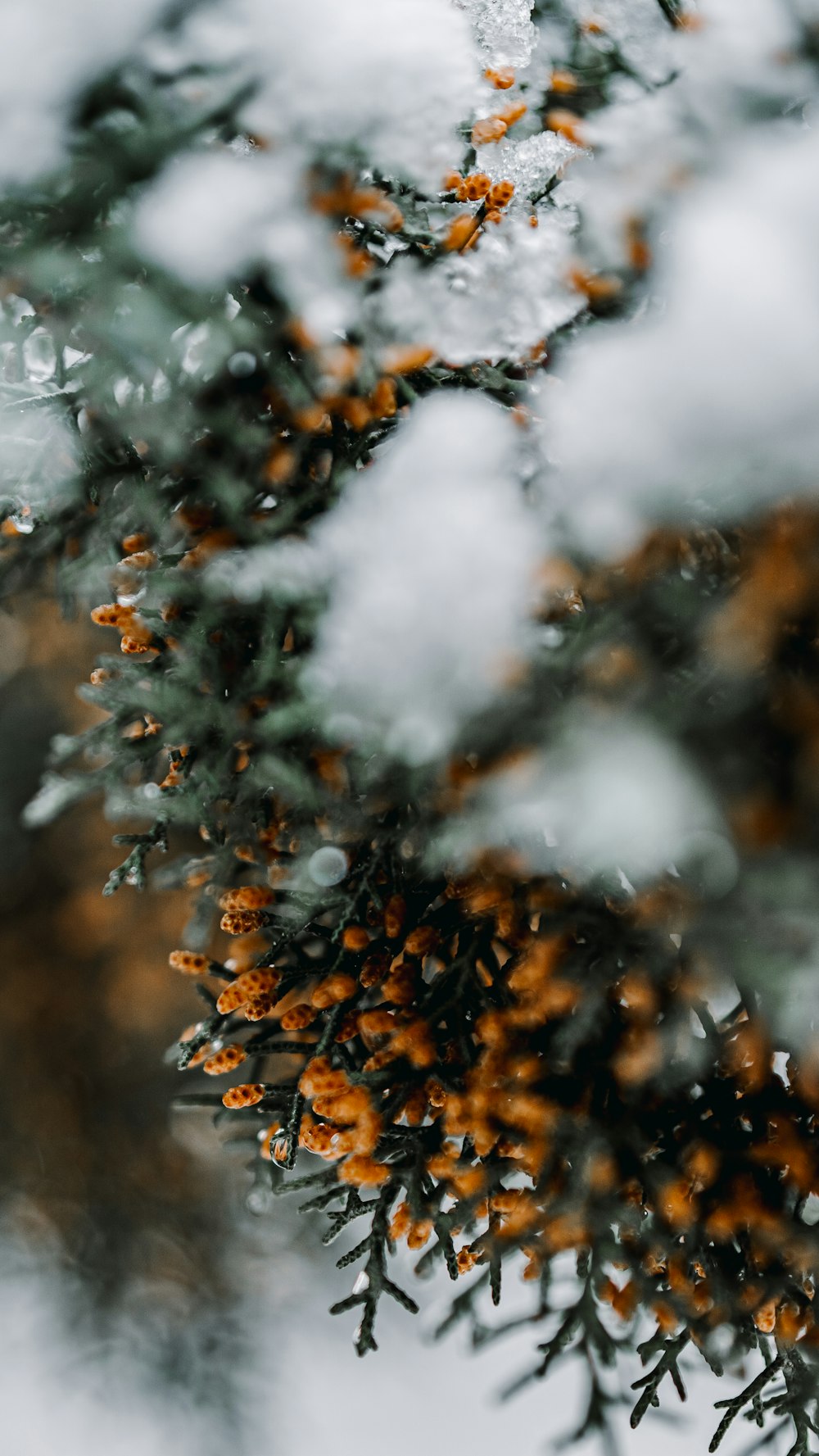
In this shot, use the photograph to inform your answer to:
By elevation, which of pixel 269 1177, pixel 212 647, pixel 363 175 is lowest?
pixel 269 1177

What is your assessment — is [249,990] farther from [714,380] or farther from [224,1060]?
[714,380]

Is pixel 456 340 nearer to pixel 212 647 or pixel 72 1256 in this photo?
pixel 212 647

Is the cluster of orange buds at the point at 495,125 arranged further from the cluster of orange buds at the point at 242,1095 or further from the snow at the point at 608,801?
the cluster of orange buds at the point at 242,1095

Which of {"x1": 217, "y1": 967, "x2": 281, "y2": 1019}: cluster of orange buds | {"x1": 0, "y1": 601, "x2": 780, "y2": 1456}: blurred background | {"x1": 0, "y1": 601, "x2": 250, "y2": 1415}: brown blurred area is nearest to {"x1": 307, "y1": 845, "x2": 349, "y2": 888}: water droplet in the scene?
{"x1": 217, "y1": 967, "x2": 281, "y2": 1019}: cluster of orange buds

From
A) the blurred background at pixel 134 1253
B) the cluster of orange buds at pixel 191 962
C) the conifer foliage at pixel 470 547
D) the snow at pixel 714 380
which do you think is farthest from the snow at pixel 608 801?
the blurred background at pixel 134 1253

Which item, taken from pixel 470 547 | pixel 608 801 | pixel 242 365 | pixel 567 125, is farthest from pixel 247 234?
pixel 608 801

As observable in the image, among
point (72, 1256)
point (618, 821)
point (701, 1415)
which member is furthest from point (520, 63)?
point (72, 1256)

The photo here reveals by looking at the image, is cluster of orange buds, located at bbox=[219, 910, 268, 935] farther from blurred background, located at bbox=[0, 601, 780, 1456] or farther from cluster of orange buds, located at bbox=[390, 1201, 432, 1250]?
blurred background, located at bbox=[0, 601, 780, 1456]
